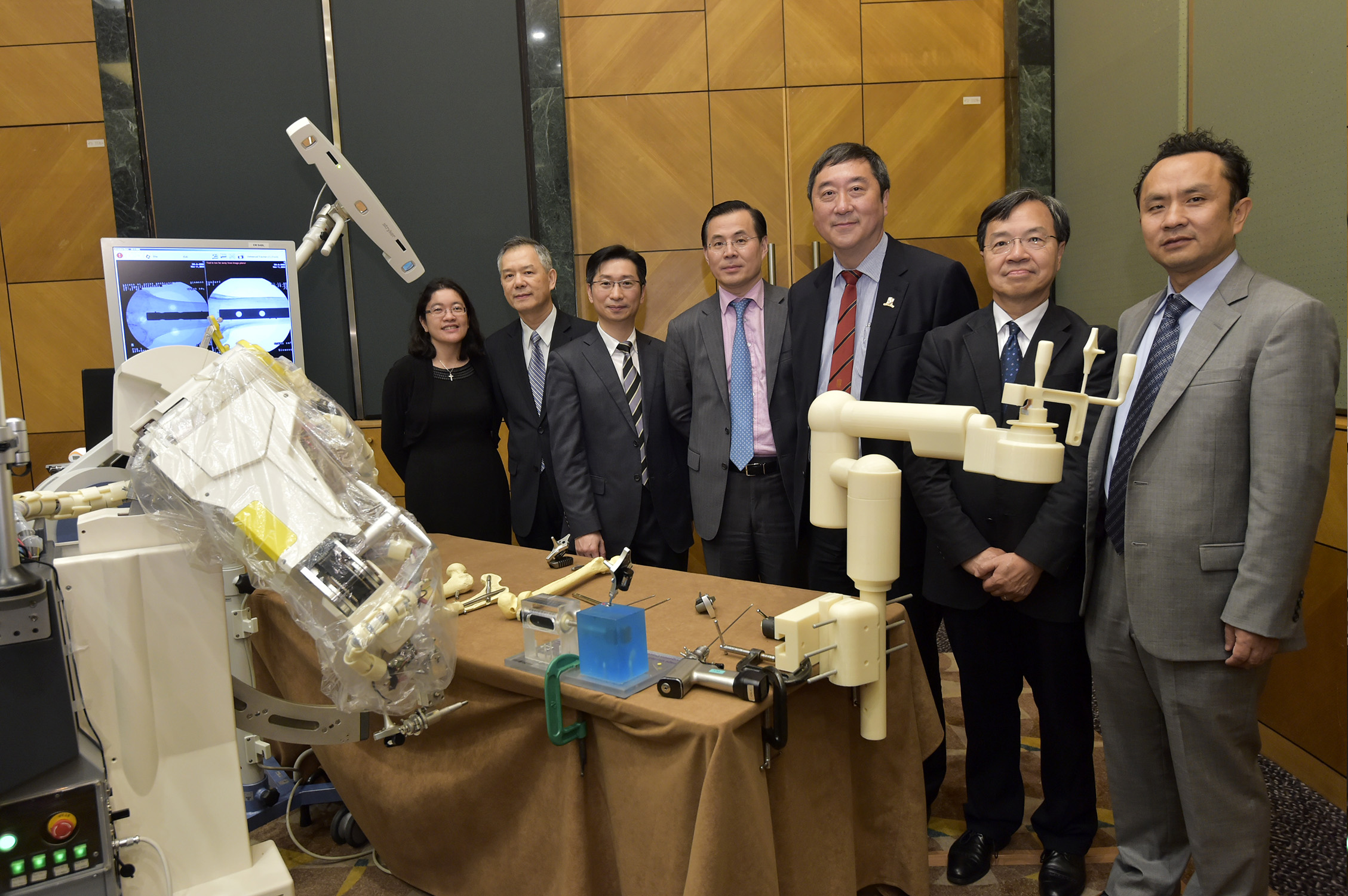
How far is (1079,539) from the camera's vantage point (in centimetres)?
204

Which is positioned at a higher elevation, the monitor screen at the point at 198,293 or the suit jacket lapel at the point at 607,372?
the monitor screen at the point at 198,293

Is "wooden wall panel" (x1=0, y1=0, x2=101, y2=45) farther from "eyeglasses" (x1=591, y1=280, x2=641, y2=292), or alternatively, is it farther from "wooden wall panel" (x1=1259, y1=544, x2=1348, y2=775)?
"wooden wall panel" (x1=1259, y1=544, x2=1348, y2=775)

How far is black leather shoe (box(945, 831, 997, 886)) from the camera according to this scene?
2.12m

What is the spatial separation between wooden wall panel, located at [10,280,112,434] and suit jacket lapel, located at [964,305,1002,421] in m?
4.41

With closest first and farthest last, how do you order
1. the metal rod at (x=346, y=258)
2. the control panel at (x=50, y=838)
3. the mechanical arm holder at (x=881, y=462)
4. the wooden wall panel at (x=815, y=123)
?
1. the control panel at (x=50, y=838)
2. the mechanical arm holder at (x=881, y=462)
3. the metal rod at (x=346, y=258)
4. the wooden wall panel at (x=815, y=123)

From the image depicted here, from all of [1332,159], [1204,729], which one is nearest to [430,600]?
[1204,729]

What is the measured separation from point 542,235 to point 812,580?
9.30 feet

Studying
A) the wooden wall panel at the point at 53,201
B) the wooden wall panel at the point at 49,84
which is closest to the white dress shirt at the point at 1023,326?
the wooden wall panel at the point at 53,201

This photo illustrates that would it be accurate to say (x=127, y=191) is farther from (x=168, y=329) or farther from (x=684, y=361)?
(x=684, y=361)

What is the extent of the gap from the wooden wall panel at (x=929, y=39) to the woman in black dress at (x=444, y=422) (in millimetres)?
2782

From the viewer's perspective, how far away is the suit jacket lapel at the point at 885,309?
95.0 inches

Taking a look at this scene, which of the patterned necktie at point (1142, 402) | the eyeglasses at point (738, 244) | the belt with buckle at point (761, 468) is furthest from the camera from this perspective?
the eyeglasses at point (738, 244)

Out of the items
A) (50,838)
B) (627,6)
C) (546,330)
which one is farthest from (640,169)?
(50,838)

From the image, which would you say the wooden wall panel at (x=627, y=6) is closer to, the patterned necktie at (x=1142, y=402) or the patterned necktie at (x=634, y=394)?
the patterned necktie at (x=634, y=394)
